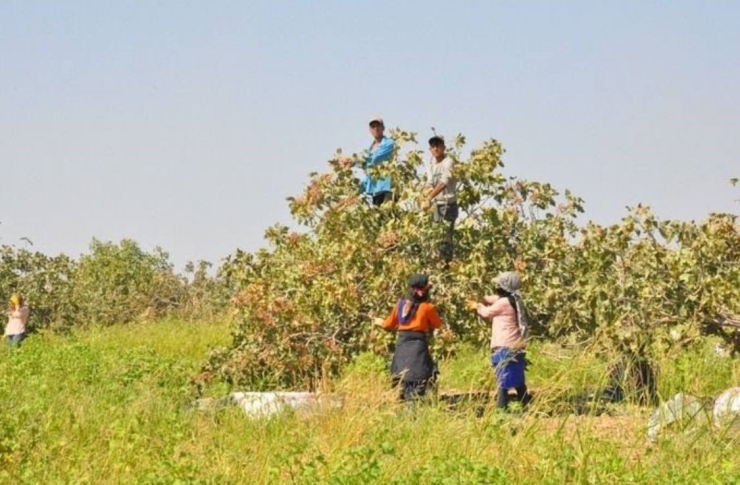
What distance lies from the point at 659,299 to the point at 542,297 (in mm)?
1031

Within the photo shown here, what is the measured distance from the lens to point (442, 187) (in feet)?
40.9

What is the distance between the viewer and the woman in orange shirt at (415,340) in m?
11.6

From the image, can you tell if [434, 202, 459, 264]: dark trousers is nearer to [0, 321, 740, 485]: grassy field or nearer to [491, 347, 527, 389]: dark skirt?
[0, 321, 740, 485]: grassy field

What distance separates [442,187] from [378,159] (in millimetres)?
811

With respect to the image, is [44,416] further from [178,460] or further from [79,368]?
[79,368]

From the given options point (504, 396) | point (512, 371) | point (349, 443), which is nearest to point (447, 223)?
point (512, 371)

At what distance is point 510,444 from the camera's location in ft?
27.4

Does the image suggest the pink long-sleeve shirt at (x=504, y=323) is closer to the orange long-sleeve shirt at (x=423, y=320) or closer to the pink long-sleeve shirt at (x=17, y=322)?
the orange long-sleeve shirt at (x=423, y=320)

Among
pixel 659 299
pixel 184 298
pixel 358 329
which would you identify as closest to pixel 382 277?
pixel 358 329

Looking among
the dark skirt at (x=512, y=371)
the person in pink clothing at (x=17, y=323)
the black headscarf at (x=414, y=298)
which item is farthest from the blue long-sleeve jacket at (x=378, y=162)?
the person in pink clothing at (x=17, y=323)

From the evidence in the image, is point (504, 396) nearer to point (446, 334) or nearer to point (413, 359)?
point (413, 359)

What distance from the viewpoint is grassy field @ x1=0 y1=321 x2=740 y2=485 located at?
7535mm

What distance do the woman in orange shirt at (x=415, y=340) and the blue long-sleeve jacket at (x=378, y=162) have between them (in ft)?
4.85

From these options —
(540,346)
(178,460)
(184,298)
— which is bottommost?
(178,460)
